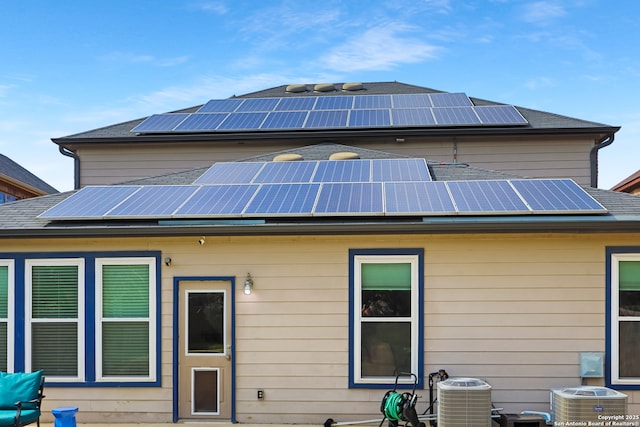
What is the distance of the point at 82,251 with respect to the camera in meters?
7.41

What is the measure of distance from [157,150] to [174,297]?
214 inches

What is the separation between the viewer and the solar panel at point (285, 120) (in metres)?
11.7

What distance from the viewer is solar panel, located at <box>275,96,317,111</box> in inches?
519

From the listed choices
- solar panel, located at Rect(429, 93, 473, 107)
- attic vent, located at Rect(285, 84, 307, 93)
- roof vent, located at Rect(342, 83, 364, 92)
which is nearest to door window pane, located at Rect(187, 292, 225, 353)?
solar panel, located at Rect(429, 93, 473, 107)

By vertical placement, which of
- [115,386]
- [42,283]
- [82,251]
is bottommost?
[115,386]

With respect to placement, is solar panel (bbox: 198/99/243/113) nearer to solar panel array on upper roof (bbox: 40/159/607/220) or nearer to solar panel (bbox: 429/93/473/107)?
solar panel array on upper roof (bbox: 40/159/607/220)

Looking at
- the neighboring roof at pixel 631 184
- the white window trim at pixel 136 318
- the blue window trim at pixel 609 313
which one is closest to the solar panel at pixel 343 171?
the white window trim at pixel 136 318

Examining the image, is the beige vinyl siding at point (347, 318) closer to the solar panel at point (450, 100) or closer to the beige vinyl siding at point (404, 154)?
the beige vinyl siding at point (404, 154)

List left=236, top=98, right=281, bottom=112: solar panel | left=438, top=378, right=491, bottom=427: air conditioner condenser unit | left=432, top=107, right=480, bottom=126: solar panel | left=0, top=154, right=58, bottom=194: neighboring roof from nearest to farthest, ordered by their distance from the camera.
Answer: left=438, top=378, right=491, bottom=427: air conditioner condenser unit
left=432, top=107, right=480, bottom=126: solar panel
left=236, top=98, right=281, bottom=112: solar panel
left=0, top=154, right=58, bottom=194: neighboring roof

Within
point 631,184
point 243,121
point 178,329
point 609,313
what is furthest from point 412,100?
point 631,184

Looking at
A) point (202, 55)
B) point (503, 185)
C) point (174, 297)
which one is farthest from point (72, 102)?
point (503, 185)

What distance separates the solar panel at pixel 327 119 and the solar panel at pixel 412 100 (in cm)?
149

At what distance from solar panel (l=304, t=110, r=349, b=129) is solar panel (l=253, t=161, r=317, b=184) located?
96.8 inches

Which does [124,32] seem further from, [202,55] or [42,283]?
[42,283]
